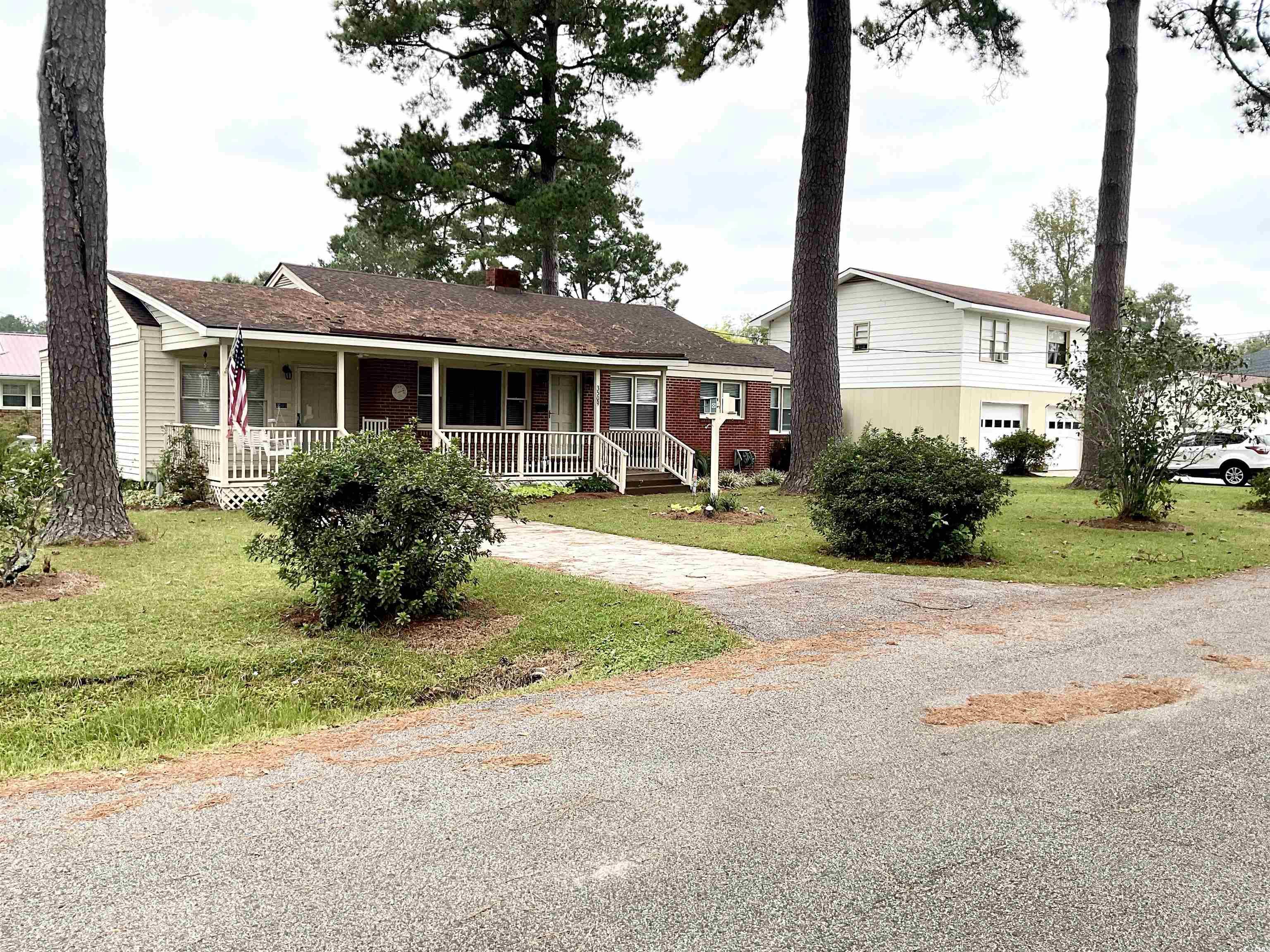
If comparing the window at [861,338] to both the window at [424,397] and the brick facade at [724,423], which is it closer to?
the brick facade at [724,423]

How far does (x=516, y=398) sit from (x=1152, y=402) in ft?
41.9

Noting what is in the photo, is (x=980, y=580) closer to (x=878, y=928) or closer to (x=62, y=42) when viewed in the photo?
(x=878, y=928)

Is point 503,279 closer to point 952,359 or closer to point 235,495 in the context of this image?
point 235,495

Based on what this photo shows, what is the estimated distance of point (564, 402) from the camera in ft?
73.2

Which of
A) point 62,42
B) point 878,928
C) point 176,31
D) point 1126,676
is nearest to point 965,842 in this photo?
point 878,928

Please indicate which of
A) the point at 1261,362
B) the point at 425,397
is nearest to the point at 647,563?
the point at 425,397

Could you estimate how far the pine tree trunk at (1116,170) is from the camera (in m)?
20.0

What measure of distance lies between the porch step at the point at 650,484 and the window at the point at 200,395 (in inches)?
328

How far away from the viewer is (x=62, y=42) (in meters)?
10.9

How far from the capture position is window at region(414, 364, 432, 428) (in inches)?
783

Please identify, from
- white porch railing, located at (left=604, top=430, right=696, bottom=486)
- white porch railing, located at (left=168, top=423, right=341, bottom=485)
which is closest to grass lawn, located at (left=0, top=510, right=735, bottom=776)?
white porch railing, located at (left=168, top=423, right=341, bottom=485)

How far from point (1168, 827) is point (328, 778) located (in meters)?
3.41

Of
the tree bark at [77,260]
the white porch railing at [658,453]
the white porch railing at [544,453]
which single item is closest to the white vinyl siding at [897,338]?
the white porch railing at [658,453]

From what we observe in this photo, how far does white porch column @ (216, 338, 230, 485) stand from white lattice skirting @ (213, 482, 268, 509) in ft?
0.52
